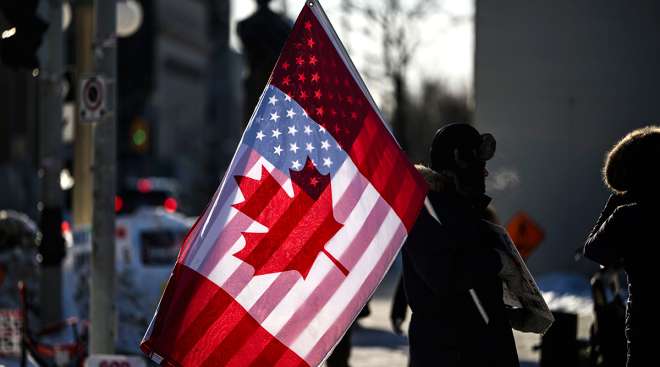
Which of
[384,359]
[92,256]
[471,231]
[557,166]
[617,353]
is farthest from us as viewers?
[557,166]

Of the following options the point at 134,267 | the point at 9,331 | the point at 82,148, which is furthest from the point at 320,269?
the point at 82,148

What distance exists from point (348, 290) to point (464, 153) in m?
0.76

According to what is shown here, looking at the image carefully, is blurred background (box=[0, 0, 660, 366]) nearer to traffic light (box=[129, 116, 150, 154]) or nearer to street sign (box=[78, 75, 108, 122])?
street sign (box=[78, 75, 108, 122])

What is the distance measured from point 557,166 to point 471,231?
43.5 feet

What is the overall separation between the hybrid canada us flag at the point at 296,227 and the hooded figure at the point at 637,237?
2.78 feet

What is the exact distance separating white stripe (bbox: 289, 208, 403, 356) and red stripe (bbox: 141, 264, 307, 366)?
0.07 metres

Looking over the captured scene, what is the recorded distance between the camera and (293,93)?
211 inches

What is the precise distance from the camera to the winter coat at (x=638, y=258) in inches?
219

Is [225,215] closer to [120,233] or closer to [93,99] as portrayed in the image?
[93,99]

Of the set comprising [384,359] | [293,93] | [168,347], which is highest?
[293,93]

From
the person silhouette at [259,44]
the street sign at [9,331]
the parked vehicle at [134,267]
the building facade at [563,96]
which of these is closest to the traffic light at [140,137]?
the building facade at [563,96]

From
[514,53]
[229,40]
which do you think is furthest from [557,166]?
[229,40]

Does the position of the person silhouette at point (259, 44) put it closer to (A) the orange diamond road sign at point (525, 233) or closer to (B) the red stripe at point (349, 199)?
(B) the red stripe at point (349, 199)

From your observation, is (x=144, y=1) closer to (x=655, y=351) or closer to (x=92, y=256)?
(x=92, y=256)
